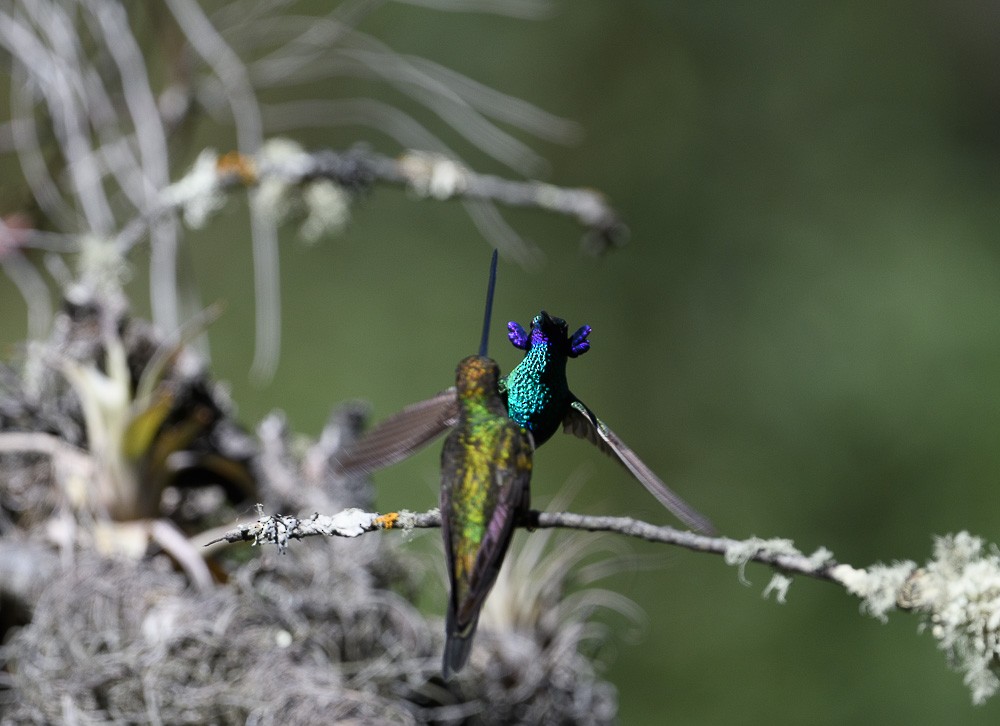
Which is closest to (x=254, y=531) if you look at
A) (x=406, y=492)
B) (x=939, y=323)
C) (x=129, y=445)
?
(x=129, y=445)

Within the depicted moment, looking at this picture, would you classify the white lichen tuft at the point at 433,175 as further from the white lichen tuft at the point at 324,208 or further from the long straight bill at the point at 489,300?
the long straight bill at the point at 489,300

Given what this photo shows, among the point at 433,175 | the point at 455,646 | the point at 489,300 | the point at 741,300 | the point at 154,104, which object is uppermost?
the point at 741,300

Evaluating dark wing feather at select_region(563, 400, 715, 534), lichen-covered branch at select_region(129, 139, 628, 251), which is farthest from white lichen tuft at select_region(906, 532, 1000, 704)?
lichen-covered branch at select_region(129, 139, 628, 251)

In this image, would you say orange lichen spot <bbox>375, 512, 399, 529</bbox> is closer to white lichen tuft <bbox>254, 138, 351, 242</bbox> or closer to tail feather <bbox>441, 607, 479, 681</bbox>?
tail feather <bbox>441, 607, 479, 681</bbox>

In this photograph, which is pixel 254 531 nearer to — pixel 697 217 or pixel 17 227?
pixel 17 227

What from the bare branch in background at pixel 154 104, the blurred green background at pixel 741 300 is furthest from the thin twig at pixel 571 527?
the blurred green background at pixel 741 300

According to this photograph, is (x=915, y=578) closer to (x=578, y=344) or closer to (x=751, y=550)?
(x=751, y=550)

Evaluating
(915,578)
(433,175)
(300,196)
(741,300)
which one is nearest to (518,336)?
(915,578)
